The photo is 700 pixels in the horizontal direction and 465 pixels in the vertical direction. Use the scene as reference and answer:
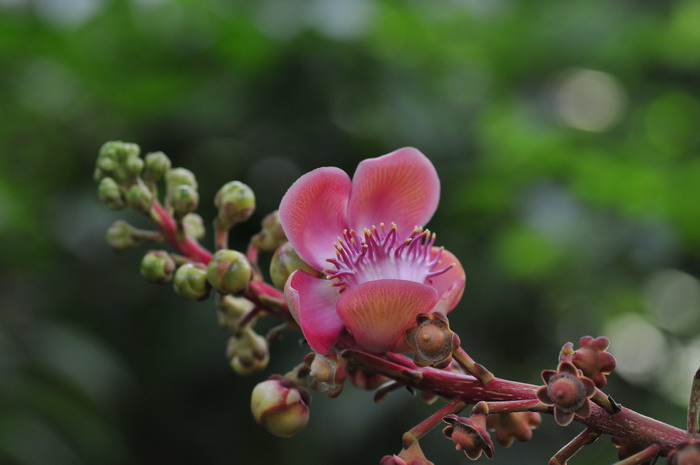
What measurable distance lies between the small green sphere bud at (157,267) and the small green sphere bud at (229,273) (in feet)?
0.56

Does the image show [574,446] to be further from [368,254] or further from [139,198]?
[139,198]

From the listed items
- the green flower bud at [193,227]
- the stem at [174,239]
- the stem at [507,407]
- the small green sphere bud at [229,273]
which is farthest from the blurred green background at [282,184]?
the stem at [507,407]

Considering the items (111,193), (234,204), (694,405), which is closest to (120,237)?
(111,193)

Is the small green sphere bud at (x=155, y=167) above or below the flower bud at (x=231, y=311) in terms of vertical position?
above

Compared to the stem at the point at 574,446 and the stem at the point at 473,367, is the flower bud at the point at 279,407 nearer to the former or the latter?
the stem at the point at 473,367

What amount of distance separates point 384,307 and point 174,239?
0.52 meters

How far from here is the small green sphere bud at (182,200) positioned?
161 centimetres

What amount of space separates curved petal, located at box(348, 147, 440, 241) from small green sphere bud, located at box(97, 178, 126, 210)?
0.45 metres

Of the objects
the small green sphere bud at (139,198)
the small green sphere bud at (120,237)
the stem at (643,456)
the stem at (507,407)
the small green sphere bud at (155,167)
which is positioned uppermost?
the small green sphere bud at (155,167)

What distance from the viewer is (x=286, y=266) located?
1.52 m

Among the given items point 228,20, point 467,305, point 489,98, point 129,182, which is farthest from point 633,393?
point 129,182

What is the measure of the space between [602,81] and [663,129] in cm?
55

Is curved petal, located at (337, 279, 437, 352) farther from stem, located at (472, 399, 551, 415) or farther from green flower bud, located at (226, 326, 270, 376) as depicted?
green flower bud, located at (226, 326, 270, 376)

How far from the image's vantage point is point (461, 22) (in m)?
4.18
